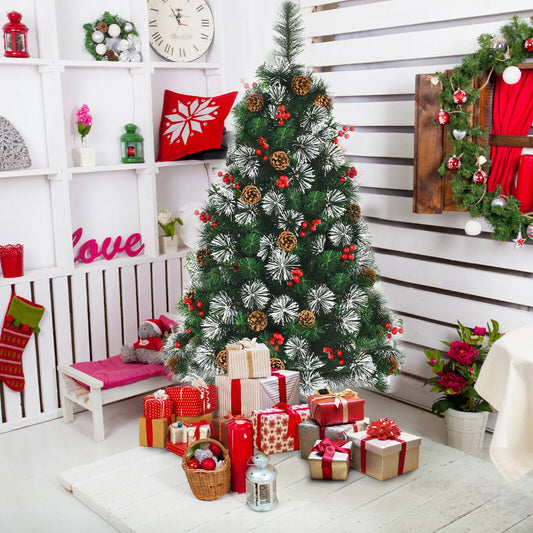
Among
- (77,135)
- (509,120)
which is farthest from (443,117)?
(77,135)

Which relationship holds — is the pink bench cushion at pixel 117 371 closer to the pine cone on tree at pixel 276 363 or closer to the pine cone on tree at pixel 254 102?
the pine cone on tree at pixel 276 363

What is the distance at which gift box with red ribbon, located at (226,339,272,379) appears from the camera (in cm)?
294

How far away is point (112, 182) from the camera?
404 centimetres

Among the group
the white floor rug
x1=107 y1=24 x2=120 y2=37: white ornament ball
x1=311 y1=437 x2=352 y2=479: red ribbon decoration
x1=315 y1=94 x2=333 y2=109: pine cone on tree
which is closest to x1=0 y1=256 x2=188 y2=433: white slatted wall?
the white floor rug

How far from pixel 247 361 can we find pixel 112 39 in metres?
1.98

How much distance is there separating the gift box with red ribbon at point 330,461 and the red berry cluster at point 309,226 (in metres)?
0.88

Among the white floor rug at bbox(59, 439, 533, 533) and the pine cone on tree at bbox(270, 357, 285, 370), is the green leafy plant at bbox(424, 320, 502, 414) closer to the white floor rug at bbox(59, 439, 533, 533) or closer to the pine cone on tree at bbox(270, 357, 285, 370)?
the white floor rug at bbox(59, 439, 533, 533)

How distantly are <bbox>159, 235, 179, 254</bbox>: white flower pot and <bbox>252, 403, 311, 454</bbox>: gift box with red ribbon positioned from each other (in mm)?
1487

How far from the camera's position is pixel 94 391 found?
3.32 metres

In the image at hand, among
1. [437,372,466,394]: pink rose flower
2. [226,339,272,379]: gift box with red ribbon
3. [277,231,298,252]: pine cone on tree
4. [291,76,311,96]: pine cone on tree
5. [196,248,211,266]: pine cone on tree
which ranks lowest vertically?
[437,372,466,394]: pink rose flower

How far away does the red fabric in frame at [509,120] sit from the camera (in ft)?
9.76

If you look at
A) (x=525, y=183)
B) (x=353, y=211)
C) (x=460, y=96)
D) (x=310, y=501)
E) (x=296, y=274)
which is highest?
(x=460, y=96)

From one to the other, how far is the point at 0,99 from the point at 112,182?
2.47ft

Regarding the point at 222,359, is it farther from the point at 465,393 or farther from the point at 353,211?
the point at 465,393
